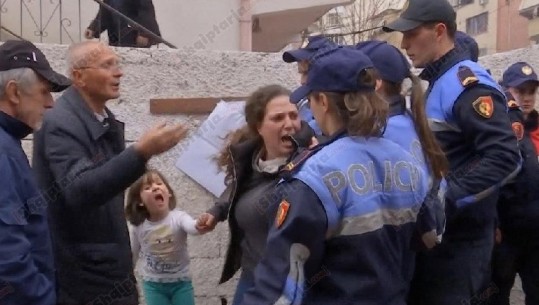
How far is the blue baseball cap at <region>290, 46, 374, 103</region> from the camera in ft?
8.80

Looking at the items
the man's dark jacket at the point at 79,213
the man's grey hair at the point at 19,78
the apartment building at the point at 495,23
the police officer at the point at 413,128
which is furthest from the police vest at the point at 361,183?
the apartment building at the point at 495,23

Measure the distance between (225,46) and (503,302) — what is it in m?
5.82

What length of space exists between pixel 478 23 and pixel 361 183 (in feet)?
105

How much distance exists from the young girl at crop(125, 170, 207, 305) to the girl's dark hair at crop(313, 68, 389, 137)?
2.40 metres

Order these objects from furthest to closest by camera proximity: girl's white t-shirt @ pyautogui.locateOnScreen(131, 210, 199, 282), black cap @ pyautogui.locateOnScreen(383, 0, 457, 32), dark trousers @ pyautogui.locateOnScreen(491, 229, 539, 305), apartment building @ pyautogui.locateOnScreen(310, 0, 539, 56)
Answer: apartment building @ pyautogui.locateOnScreen(310, 0, 539, 56) < girl's white t-shirt @ pyautogui.locateOnScreen(131, 210, 199, 282) < dark trousers @ pyautogui.locateOnScreen(491, 229, 539, 305) < black cap @ pyautogui.locateOnScreen(383, 0, 457, 32)

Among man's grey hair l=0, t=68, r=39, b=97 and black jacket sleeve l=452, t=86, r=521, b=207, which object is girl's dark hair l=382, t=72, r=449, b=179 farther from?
man's grey hair l=0, t=68, r=39, b=97

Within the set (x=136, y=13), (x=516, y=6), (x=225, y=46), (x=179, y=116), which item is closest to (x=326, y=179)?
(x=179, y=116)

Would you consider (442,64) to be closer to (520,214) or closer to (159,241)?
(520,214)

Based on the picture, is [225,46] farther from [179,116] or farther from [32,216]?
[32,216]

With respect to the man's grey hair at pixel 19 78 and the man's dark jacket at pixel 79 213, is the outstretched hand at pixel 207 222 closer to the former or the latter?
the man's dark jacket at pixel 79 213

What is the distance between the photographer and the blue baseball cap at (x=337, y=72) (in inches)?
106

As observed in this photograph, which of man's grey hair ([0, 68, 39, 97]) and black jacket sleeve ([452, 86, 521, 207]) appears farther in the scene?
black jacket sleeve ([452, 86, 521, 207])

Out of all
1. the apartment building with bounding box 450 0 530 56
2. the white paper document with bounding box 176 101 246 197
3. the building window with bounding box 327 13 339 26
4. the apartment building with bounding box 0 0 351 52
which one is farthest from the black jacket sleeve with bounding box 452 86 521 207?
the apartment building with bounding box 450 0 530 56

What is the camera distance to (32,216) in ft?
9.80
